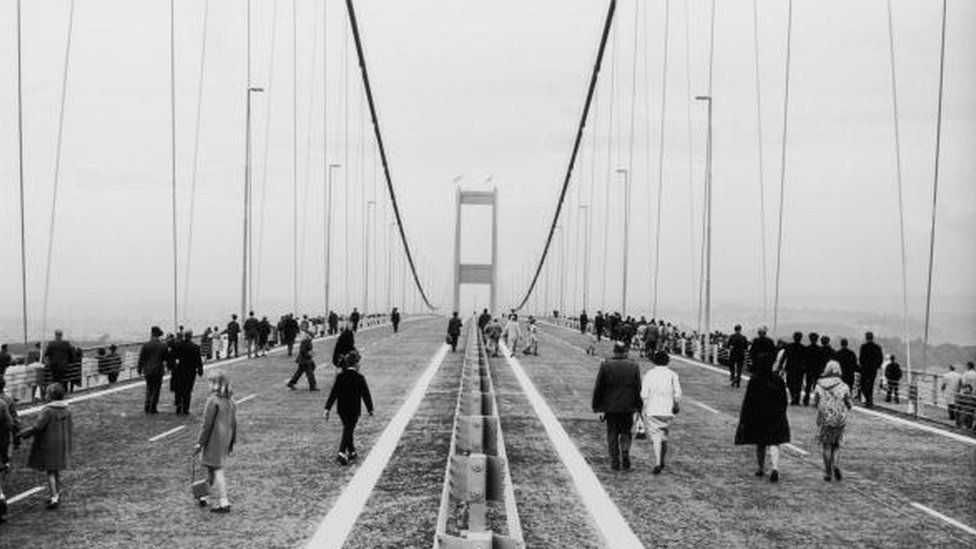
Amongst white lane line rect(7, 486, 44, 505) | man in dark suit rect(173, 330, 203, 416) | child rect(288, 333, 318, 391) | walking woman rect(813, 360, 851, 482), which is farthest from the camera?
child rect(288, 333, 318, 391)

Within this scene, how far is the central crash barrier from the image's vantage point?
5.36 metres

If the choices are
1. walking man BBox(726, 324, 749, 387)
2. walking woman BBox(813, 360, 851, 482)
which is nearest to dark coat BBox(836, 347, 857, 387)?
walking man BBox(726, 324, 749, 387)

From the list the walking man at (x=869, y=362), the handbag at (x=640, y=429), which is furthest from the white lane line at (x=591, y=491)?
the walking man at (x=869, y=362)

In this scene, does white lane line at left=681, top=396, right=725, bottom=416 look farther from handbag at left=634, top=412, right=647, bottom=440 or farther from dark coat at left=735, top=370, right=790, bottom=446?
dark coat at left=735, top=370, right=790, bottom=446

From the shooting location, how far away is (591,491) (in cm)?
1116

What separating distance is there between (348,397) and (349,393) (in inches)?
2.5

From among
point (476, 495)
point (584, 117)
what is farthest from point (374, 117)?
point (476, 495)

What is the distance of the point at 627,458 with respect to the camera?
12.8 meters

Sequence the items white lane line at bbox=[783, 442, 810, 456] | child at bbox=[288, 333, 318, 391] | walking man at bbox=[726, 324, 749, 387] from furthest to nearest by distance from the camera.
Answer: walking man at bbox=[726, 324, 749, 387]
child at bbox=[288, 333, 318, 391]
white lane line at bbox=[783, 442, 810, 456]

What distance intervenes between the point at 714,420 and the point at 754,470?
5897 mm

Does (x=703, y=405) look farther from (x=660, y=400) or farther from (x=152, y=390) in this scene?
(x=152, y=390)

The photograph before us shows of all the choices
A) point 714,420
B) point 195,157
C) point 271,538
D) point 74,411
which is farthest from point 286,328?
point 271,538

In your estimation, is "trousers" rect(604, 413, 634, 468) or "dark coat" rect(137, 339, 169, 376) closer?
"trousers" rect(604, 413, 634, 468)

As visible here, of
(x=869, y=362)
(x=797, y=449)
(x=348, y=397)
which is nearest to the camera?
(x=348, y=397)
